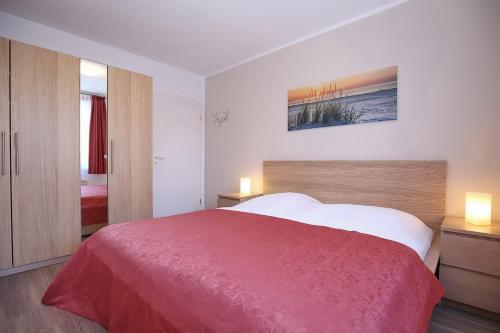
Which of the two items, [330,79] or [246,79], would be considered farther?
[246,79]

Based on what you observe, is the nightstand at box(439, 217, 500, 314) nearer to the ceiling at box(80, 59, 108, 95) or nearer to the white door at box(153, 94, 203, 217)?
the white door at box(153, 94, 203, 217)

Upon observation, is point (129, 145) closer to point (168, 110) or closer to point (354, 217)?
point (168, 110)

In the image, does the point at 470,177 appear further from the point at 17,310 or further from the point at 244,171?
the point at 17,310

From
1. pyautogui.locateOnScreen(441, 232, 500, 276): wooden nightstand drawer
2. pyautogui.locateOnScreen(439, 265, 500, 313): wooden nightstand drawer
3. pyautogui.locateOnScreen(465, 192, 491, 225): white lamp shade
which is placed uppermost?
pyautogui.locateOnScreen(465, 192, 491, 225): white lamp shade

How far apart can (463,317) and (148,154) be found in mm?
3116

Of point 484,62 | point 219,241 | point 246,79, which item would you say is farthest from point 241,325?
point 246,79

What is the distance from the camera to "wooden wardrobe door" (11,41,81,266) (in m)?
2.12

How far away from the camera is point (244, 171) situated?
3.36m

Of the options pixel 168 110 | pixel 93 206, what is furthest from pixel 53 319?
pixel 168 110

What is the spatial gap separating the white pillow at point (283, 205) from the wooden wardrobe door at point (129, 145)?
1.31 metres

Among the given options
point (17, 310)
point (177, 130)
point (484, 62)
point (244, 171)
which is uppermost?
point (484, 62)

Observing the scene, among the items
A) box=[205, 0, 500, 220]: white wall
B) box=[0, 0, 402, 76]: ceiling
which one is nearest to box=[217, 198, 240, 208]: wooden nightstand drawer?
box=[205, 0, 500, 220]: white wall

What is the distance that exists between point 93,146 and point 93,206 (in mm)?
624

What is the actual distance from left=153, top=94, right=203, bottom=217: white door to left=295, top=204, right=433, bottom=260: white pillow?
7.25 feet
